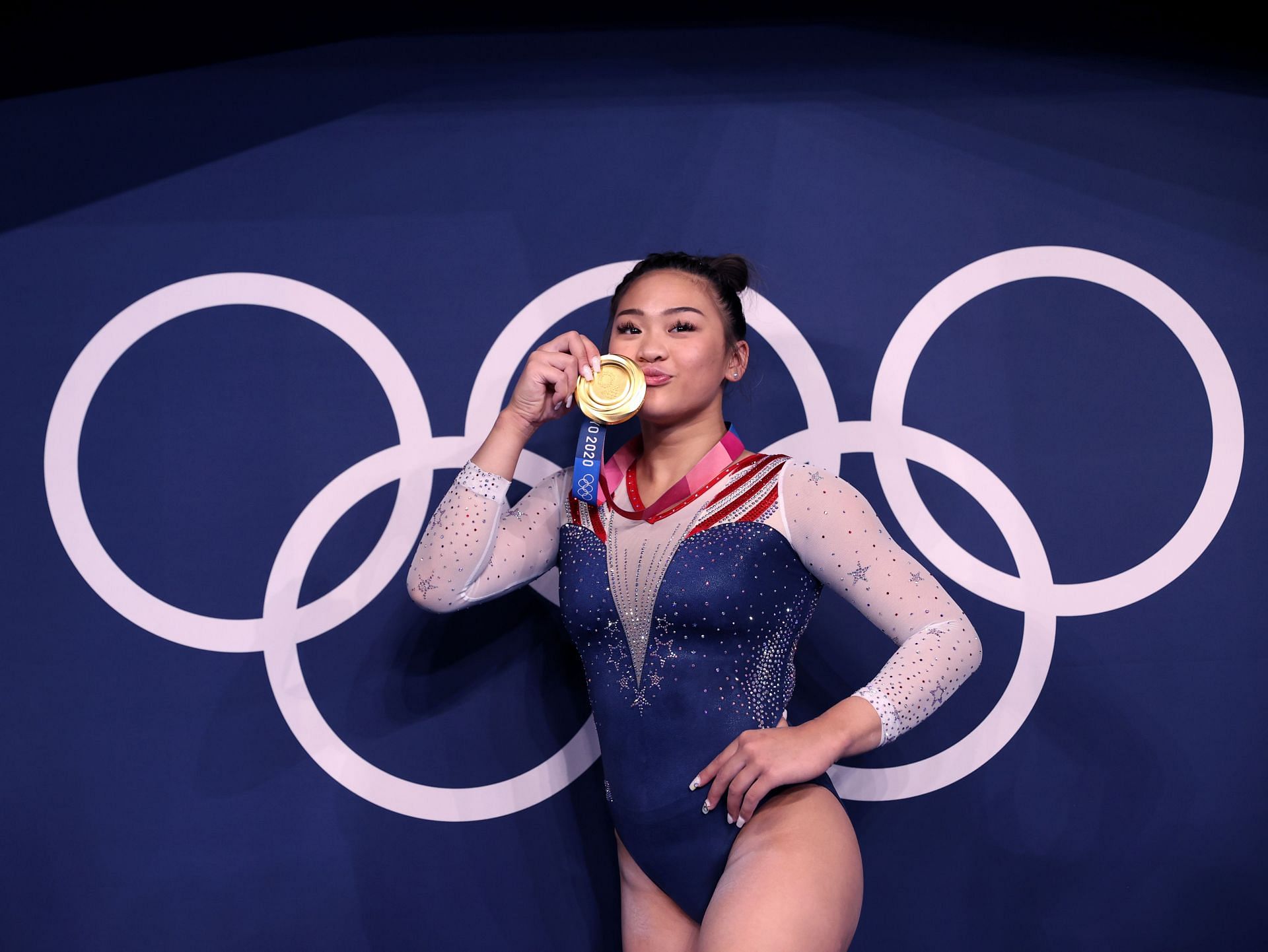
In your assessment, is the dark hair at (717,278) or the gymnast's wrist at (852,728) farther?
the dark hair at (717,278)

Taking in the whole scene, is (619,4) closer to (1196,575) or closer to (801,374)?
(801,374)

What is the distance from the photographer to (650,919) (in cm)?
182

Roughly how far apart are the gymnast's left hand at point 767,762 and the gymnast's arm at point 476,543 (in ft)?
2.05

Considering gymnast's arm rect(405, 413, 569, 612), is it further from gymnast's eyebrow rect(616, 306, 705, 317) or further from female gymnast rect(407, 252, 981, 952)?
gymnast's eyebrow rect(616, 306, 705, 317)

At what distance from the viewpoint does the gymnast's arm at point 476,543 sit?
1871 mm

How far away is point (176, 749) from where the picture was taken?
7.73 feet

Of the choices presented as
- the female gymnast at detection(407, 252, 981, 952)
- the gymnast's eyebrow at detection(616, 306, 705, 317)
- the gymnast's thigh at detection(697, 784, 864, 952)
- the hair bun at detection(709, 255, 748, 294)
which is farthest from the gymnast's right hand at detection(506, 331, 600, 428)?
the gymnast's thigh at detection(697, 784, 864, 952)

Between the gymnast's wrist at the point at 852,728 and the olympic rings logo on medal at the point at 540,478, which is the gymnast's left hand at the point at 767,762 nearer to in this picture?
the gymnast's wrist at the point at 852,728

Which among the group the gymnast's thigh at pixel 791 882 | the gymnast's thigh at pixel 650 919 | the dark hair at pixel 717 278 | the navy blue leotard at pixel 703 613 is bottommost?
the gymnast's thigh at pixel 650 919

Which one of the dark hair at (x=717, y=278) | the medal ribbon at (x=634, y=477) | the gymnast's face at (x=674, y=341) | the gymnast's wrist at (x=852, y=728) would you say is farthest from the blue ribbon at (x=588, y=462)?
the gymnast's wrist at (x=852, y=728)

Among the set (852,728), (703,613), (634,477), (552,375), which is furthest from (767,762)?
(552,375)

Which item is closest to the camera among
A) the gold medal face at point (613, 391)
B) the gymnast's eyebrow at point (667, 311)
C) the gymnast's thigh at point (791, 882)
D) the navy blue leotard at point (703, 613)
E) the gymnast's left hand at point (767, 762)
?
the gymnast's thigh at point (791, 882)

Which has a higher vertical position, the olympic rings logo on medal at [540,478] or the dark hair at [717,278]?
the dark hair at [717,278]

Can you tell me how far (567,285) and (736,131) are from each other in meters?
0.62
